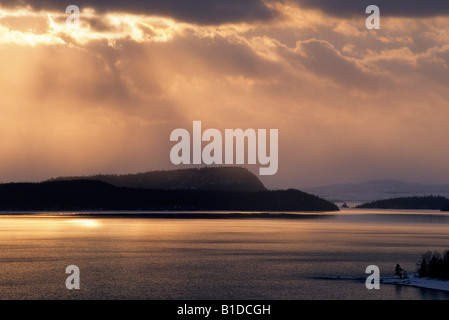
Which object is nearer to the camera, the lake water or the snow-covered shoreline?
the lake water

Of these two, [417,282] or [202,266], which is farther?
Answer: [202,266]

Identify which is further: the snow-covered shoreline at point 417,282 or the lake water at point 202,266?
the snow-covered shoreline at point 417,282

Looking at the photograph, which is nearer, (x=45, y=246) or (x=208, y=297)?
(x=208, y=297)

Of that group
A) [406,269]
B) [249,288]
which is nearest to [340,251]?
[406,269]

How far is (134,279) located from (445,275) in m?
27.0

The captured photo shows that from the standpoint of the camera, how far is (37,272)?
6744 centimetres

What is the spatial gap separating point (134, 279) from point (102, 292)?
751cm

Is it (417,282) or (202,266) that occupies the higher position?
(202,266)

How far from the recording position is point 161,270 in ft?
226

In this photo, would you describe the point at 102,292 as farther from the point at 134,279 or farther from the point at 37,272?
the point at 37,272
